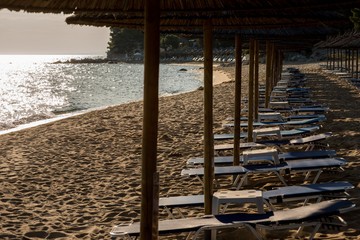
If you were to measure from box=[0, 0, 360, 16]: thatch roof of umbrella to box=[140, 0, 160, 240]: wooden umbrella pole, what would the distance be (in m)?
1.05

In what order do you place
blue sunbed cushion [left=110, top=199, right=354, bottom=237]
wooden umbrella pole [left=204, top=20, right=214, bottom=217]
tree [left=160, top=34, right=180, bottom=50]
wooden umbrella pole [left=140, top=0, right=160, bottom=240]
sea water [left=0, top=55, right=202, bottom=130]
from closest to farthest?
wooden umbrella pole [left=140, top=0, right=160, bottom=240] < blue sunbed cushion [left=110, top=199, right=354, bottom=237] < wooden umbrella pole [left=204, top=20, right=214, bottom=217] < sea water [left=0, top=55, right=202, bottom=130] < tree [left=160, top=34, right=180, bottom=50]

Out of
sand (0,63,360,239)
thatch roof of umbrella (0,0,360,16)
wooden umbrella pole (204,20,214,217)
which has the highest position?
thatch roof of umbrella (0,0,360,16)

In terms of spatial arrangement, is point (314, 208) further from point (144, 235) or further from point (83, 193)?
point (83, 193)

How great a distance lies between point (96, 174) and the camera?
7.07 m

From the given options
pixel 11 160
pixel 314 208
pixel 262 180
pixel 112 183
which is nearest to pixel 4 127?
pixel 11 160

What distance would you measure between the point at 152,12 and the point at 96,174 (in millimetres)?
4978

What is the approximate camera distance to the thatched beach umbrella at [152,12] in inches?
99.1

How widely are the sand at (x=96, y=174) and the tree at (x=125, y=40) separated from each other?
11917 centimetres

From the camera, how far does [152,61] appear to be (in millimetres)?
2506

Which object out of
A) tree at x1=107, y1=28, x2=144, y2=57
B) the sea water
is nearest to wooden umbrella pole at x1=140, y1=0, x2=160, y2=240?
the sea water

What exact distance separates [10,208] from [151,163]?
3.66 metres

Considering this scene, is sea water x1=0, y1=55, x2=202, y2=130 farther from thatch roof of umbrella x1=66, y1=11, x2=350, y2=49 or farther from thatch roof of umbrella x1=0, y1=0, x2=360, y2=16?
thatch roof of umbrella x1=0, y1=0, x2=360, y2=16

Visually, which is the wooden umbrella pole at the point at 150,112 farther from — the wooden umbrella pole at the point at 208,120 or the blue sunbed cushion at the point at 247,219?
the wooden umbrella pole at the point at 208,120

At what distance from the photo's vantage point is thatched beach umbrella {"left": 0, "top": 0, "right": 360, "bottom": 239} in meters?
2.52
